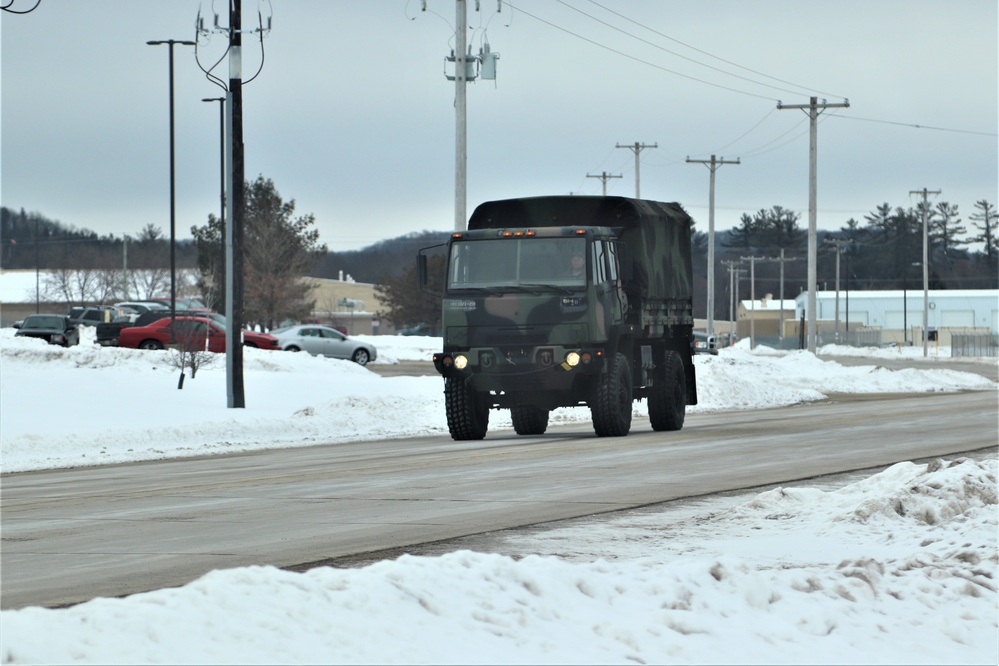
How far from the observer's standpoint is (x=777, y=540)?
10211 mm

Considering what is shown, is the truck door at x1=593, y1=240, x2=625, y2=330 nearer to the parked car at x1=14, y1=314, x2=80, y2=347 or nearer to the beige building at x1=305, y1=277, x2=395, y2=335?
the parked car at x1=14, y1=314, x2=80, y2=347

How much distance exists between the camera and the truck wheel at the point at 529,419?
23938 mm

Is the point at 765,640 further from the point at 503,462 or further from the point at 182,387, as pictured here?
the point at 182,387

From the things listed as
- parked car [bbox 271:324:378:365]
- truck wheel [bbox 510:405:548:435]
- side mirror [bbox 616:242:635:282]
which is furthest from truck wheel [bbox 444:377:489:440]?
parked car [bbox 271:324:378:365]

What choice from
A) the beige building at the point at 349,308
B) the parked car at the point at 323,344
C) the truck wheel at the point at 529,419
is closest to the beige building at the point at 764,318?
the beige building at the point at 349,308

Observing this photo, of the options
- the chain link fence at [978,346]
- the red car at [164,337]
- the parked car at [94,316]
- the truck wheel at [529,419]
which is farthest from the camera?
the chain link fence at [978,346]

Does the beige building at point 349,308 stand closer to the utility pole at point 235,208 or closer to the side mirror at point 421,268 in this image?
the utility pole at point 235,208

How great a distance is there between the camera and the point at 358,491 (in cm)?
1427

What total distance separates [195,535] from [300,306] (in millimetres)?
77324

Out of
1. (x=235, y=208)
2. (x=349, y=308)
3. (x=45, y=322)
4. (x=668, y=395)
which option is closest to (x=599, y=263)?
(x=668, y=395)

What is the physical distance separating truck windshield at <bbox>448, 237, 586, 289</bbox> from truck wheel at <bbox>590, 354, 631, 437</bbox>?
5.69ft

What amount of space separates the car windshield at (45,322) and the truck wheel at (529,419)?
121ft

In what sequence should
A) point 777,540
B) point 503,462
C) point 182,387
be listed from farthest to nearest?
1. point 182,387
2. point 503,462
3. point 777,540

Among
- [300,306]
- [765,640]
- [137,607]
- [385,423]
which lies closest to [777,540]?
[765,640]
